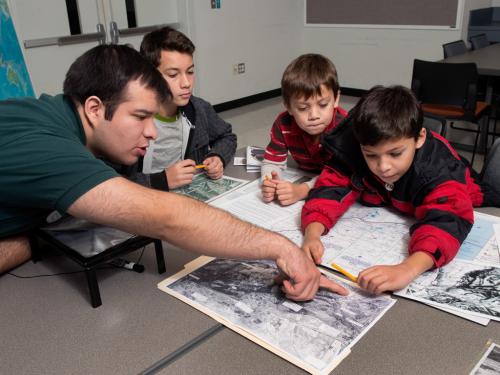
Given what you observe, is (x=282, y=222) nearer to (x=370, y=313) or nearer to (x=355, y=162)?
(x=355, y=162)

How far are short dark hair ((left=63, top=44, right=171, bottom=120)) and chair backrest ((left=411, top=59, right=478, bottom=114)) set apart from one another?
2.67 metres

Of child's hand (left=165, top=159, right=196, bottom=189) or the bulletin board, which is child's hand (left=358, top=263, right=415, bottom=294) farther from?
the bulletin board

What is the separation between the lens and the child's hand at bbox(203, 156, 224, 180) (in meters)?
1.62

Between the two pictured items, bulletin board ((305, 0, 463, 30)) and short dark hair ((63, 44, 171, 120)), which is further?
bulletin board ((305, 0, 463, 30))

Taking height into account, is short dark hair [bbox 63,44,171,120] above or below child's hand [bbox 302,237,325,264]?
above

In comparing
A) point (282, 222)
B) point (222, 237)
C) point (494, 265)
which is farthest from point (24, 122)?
point (494, 265)

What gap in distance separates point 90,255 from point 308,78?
36.6 inches

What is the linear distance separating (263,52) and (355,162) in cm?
478

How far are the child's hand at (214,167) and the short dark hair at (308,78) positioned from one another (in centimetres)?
33

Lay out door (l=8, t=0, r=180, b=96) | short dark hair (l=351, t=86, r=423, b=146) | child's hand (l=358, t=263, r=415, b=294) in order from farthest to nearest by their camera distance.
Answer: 1. door (l=8, t=0, r=180, b=96)
2. short dark hair (l=351, t=86, r=423, b=146)
3. child's hand (l=358, t=263, r=415, b=294)

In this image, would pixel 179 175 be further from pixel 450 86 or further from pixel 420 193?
pixel 450 86

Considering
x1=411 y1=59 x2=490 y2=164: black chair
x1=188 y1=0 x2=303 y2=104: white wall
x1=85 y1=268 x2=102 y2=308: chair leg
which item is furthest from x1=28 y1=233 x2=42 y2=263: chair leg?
x1=188 y1=0 x2=303 y2=104: white wall

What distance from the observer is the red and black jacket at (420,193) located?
1.07m

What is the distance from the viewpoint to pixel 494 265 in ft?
3.37
